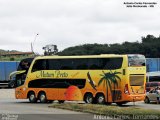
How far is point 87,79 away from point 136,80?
308cm

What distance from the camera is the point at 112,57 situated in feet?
98.4

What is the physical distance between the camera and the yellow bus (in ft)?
98.0

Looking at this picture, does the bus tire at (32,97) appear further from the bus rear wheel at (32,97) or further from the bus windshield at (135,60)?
the bus windshield at (135,60)

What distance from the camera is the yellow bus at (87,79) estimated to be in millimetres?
29859

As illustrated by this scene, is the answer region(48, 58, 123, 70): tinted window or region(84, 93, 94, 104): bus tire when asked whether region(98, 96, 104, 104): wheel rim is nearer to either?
region(84, 93, 94, 104): bus tire

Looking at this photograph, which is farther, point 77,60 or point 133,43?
point 133,43

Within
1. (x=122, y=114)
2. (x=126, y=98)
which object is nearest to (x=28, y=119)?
(x=122, y=114)

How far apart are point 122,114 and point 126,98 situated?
10.8 m

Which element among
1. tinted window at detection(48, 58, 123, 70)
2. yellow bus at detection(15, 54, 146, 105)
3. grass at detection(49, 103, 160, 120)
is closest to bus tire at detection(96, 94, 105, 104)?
yellow bus at detection(15, 54, 146, 105)

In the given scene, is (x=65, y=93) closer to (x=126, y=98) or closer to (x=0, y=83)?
(x=126, y=98)

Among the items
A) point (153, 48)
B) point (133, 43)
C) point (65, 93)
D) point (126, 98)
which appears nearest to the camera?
point (126, 98)

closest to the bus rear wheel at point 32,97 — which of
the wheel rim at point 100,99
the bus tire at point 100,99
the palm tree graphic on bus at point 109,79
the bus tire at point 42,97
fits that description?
the bus tire at point 42,97

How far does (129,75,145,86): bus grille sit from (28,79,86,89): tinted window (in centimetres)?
312

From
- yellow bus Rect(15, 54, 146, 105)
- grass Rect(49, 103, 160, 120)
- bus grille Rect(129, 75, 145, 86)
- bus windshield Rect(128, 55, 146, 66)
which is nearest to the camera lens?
grass Rect(49, 103, 160, 120)
